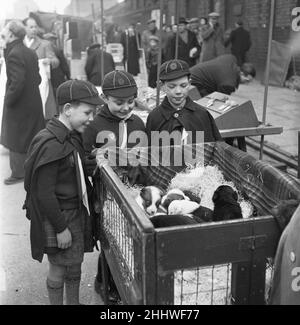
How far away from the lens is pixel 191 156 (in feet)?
9.72

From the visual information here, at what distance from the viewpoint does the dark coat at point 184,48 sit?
34.4 ft

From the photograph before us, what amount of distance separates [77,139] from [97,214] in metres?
0.47

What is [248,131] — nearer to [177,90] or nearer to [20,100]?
[177,90]

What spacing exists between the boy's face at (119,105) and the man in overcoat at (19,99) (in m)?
2.64

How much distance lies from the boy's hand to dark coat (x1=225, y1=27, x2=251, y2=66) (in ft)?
36.7

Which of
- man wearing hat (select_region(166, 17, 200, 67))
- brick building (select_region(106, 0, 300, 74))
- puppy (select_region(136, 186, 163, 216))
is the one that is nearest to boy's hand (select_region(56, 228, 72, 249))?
puppy (select_region(136, 186, 163, 216))

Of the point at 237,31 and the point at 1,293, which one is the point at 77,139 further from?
the point at 237,31

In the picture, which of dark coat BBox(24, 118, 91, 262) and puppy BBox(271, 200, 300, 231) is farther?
dark coat BBox(24, 118, 91, 262)

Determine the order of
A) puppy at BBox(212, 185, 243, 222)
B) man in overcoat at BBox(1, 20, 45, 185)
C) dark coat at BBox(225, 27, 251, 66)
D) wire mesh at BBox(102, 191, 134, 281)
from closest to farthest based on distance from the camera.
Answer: wire mesh at BBox(102, 191, 134, 281)
puppy at BBox(212, 185, 243, 222)
man in overcoat at BBox(1, 20, 45, 185)
dark coat at BBox(225, 27, 251, 66)

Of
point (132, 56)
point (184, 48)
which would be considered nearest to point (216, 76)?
point (184, 48)

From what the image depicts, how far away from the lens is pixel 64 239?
Answer: 8.28 feet

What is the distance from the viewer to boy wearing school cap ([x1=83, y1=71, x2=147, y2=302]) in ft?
9.27

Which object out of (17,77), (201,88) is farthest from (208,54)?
(17,77)

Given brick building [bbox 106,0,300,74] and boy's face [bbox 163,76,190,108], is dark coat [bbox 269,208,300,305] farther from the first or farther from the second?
brick building [bbox 106,0,300,74]
